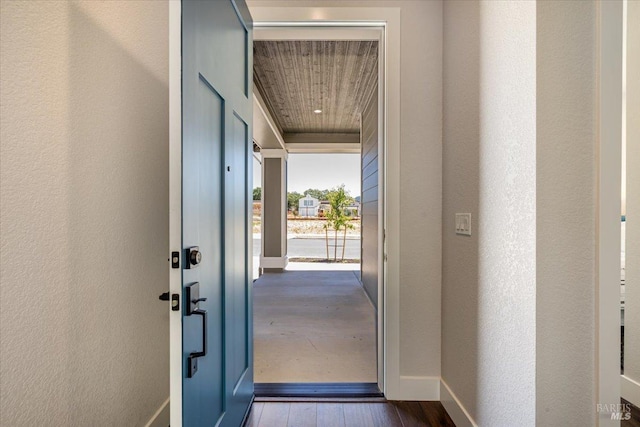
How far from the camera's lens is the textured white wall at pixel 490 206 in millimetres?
1209

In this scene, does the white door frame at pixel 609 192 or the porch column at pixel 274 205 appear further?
the porch column at pixel 274 205

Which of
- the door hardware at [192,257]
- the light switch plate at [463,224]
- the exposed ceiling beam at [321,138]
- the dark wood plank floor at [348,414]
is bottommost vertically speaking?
the dark wood plank floor at [348,414]

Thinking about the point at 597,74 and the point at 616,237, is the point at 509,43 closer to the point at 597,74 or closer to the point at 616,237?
the point at 597,74

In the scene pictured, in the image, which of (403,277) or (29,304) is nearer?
(29,304)

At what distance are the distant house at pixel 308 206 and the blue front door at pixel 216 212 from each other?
291 inches

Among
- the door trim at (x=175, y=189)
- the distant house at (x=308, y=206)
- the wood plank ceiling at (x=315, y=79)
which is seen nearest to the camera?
the door trim at (x=175, y=189)

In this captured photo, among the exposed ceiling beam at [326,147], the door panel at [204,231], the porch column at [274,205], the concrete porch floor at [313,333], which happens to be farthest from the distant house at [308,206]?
the door panel at [204,231]

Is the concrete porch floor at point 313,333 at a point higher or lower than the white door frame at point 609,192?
lower

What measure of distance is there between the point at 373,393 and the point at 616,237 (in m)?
1.57

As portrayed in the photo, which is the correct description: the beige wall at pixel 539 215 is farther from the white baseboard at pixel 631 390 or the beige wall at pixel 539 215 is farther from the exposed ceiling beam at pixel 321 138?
the exposed ceiling beam at pixel 321 138

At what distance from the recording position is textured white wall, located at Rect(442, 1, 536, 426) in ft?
3.97

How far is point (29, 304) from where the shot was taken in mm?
922

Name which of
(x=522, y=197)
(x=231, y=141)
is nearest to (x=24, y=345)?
(x=231, y=141)

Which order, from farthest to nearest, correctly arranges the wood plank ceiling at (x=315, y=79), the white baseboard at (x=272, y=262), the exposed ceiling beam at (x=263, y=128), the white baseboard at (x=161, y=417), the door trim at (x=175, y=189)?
the white baseboard at (x=272, y=262) → the exposed ceiling beam at (x=263, y=128) → the wood plank ceiling at (x=315, y=79) → the white baseboard at (x=161, y=417) → the door trim at (x=175, y=189)
